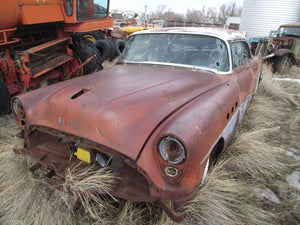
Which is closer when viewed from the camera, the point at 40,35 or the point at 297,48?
the point at 40,35

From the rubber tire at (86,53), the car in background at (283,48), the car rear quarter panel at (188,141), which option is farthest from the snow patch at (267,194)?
the car in background at (283,48)

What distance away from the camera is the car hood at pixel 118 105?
5.78 ft

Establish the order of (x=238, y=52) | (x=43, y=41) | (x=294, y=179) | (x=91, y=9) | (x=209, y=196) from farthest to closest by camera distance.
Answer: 1. (x=91, y=9)
2. (x=43, y=41)
3. (x=238, y=52)
4. (x=294, y=179)
5. (x=209, y=196)

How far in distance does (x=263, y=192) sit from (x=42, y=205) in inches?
84.5

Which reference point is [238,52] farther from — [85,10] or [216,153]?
[85,10]

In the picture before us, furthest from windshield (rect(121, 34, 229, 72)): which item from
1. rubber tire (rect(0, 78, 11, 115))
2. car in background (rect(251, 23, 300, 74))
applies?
car in background (rect(251, 23, 300, 74))

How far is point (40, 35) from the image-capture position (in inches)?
195

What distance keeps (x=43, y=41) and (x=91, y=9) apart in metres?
1.38

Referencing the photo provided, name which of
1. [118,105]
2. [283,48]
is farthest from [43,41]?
[283,48]

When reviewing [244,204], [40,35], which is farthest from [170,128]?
[40,35]

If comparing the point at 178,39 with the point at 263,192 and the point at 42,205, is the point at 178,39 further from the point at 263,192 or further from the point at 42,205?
the point at 42,205

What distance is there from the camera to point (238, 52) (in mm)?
3398

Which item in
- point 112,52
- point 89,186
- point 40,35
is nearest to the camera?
point 89,186

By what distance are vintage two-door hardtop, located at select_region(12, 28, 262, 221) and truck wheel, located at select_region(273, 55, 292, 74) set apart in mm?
5710
